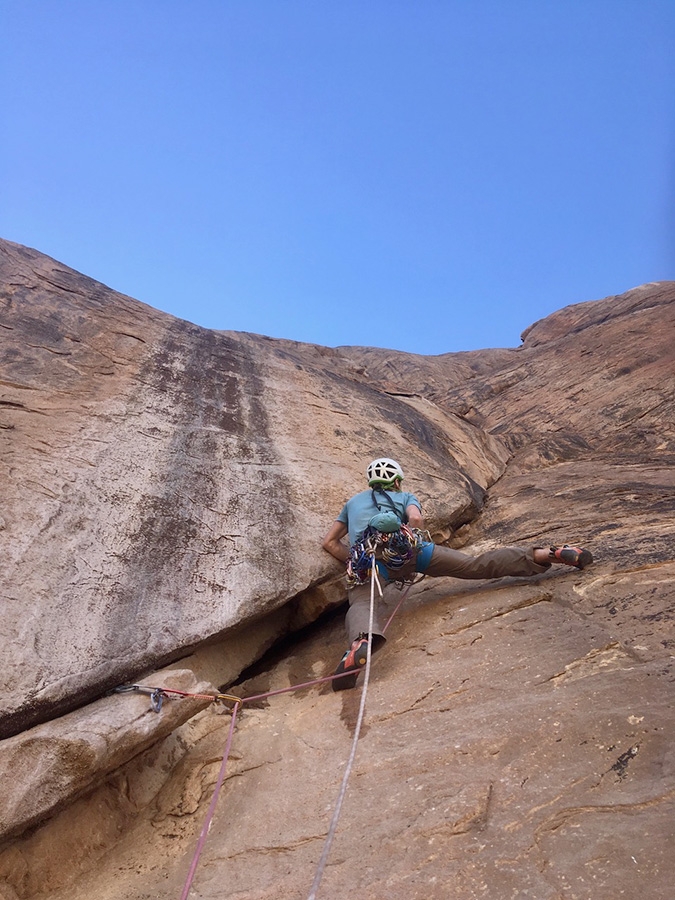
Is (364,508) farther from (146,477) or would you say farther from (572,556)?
(146,477)

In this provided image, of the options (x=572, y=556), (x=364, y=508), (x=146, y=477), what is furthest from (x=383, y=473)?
(x=146, y=477)

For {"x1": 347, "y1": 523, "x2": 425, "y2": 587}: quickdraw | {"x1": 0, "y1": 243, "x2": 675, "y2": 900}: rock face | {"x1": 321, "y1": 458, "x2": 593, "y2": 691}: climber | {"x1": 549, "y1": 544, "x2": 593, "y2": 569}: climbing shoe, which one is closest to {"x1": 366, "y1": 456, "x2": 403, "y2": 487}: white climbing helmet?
{"x1": 321, "y1": 458, "x2": 593, "y2": 691}: climber

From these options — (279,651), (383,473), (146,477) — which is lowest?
(279,651)

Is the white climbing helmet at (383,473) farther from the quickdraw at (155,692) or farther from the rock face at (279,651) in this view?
the quickdraw at (155,692)

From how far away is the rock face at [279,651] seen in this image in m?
3.10

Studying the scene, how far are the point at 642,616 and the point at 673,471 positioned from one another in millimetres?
4014

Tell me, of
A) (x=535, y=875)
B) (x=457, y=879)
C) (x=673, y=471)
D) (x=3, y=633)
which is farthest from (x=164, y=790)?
(x=673, y=471)

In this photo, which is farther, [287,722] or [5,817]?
[287,722]

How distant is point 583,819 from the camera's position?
2900 mm

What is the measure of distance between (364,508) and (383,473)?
1.57 feet

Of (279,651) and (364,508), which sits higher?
(364,508)

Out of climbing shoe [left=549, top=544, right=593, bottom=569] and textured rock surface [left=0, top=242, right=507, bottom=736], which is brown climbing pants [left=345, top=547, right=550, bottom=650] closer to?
climbing shoe [left=549, top=544, right=593, bottom=569]

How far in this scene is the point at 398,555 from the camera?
555 cm

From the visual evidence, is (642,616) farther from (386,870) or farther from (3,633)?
(3,633)
